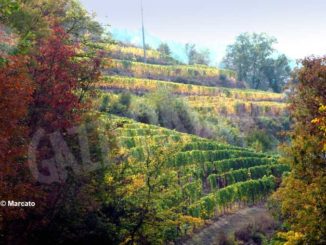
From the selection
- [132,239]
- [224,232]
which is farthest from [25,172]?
[224,232]

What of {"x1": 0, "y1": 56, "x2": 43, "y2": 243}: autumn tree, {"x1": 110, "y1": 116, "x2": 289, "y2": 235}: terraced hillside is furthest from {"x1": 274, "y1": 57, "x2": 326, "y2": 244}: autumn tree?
{"x1": 110, "y1": 116, "x2": 289, "y2": 235}: terraced hillside

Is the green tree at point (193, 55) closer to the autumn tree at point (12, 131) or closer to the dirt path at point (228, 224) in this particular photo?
the dirt path at point (228, 224)

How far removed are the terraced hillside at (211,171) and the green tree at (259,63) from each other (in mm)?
60346

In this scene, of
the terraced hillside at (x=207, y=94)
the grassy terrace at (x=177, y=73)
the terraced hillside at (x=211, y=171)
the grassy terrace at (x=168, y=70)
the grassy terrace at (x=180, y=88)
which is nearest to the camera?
the terraced hillside at (x=211, y=171)

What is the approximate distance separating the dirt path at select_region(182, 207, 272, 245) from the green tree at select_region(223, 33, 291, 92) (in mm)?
66680

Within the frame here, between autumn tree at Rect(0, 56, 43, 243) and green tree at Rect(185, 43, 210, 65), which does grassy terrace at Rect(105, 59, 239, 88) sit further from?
autumn tree at Rect(0, 56, 43, 243)

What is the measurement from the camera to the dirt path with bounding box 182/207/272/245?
23.6m

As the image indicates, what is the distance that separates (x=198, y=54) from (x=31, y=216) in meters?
94.4

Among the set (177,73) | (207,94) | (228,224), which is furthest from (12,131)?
(177,73)

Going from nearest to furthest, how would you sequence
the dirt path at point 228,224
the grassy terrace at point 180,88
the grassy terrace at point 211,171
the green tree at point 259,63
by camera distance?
the dirt path at point 228,224, the grassy terrace at point 211,171, the grassy terrace at point 180,88, the green tree at point 259,63

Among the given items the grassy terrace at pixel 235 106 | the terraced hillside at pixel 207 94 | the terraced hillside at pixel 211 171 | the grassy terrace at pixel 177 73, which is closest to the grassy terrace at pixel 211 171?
the terraced hillside at pixel 211 171

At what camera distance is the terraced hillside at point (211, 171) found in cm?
2584

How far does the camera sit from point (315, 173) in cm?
1470

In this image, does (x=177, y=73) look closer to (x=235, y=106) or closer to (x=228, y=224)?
(x=235, y=106)
